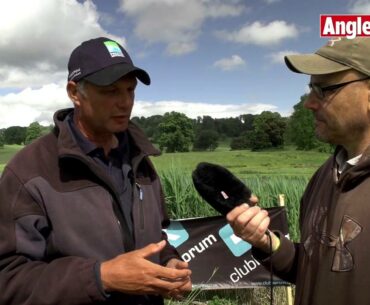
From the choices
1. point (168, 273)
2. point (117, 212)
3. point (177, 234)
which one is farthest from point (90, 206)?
point (177, 234)

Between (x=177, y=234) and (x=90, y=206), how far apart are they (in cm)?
375

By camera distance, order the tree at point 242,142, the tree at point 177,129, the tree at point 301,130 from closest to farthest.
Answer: the tree at point 177,129
the tree at point 242,142
the tree at point 301,130

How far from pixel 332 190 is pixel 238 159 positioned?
4899 centimetres

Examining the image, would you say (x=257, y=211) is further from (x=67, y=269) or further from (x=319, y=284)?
(x=67, y=269)

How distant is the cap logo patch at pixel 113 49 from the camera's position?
2.13 metres

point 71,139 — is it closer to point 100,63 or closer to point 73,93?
point 73,93

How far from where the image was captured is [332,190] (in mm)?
1988

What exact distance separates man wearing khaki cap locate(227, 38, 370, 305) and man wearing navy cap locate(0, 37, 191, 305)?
50cm

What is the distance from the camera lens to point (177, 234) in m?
5.61

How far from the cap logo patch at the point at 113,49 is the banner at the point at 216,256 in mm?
3686

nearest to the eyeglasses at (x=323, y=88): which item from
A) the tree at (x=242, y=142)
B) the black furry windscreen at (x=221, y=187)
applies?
the black furry windscreen at (x=221, y=187)

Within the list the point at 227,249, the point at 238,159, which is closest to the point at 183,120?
the point at 238,159

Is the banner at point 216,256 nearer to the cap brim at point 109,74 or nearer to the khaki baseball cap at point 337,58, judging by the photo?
the cap brim at point 109,74

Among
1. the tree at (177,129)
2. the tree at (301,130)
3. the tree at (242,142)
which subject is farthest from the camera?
the tree at (301,130)
